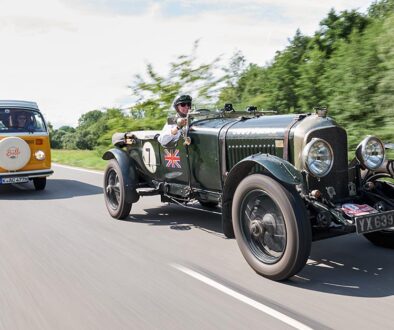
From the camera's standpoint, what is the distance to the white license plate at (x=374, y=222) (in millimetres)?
3752

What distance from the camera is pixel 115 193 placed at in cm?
685

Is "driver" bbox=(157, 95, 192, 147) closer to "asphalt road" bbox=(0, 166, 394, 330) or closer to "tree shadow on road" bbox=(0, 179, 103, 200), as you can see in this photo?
"asphalt road" bbox=(0, 166, 394, 330)

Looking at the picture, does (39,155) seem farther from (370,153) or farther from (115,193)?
(370,153)

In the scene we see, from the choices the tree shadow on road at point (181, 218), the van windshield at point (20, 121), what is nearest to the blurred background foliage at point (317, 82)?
the van windshield at point (20, 121)

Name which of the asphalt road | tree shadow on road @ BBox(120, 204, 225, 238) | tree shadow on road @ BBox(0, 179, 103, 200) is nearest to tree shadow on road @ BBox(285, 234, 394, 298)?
the asphalt road

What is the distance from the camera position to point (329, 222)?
3.88 metres

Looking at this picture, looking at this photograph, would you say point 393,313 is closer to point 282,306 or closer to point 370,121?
point 282,306

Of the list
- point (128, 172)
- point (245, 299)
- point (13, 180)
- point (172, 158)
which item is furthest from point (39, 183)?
point (245, 299)

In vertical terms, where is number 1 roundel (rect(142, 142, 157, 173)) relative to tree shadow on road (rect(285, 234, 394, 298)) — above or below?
above

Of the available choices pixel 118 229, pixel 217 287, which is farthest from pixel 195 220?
pixel 217 287

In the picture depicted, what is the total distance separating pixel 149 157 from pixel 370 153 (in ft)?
9.74

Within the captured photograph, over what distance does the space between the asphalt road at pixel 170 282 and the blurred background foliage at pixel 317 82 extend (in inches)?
200

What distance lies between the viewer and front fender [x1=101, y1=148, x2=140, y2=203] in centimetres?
643

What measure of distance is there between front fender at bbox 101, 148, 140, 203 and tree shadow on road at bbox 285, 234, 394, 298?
8.39ft
